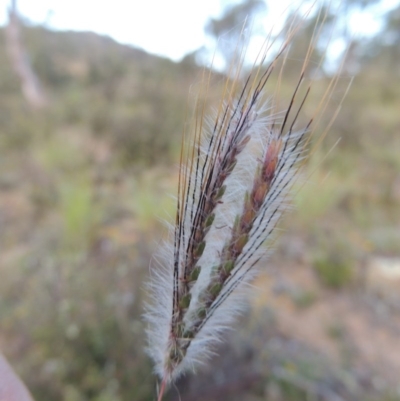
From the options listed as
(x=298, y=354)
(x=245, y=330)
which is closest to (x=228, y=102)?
(x=245, y=330)

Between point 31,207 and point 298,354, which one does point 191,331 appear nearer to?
point 298,354

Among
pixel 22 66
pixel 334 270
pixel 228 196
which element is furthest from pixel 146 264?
pixel 22 66

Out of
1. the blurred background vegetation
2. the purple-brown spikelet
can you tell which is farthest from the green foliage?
the purple-brown spikelet

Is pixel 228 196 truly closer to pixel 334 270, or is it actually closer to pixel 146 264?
pixel 146 264

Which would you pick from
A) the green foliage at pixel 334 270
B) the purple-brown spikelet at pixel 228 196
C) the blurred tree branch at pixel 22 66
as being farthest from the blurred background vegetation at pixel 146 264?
the blurred tree branch at pixel 22 66

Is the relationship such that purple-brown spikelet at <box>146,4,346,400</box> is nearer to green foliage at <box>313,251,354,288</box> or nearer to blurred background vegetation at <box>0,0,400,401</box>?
blurred background vegetation at <box>0,0,400,401</box>

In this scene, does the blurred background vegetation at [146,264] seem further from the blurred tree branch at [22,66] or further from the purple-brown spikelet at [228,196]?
the blurred tree branch at [22,66]
